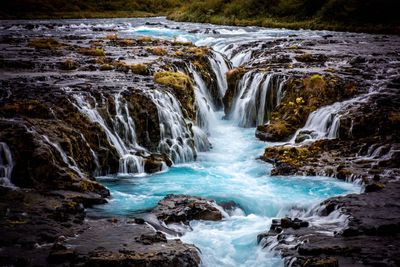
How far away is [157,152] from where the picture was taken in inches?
709

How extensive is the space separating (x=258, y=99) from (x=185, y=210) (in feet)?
39.6

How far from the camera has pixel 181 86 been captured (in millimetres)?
21547

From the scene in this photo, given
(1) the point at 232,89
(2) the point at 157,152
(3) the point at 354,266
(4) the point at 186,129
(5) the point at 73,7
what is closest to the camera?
(3) the point at 354,266

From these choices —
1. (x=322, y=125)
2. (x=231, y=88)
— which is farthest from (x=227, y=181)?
(x=231, y=88)

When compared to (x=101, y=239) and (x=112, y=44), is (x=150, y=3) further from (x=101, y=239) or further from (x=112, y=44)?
(x=101, y=239)

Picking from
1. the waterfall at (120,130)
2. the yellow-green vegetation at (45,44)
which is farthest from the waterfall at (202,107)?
the yellow-green vegetation at (45,44)

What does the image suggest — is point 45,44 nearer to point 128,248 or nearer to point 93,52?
point 93,52

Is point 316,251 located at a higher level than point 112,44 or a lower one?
lower

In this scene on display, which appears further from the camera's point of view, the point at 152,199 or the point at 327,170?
the point at 327,170

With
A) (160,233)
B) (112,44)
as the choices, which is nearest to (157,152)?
(160,233)

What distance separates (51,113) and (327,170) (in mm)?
9181

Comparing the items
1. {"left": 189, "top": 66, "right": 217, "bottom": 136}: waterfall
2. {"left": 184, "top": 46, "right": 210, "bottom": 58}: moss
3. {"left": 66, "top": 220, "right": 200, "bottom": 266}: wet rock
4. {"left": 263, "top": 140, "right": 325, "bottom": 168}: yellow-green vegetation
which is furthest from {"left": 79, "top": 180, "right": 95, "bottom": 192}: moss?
{"left": 184, "top": 46, "right": 210, "bottom": 58}: moss

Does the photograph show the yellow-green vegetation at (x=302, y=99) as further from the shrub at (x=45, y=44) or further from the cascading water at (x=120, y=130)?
the shrub at (x=45, y=44)

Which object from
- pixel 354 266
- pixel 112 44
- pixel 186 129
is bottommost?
pixel 354 266
